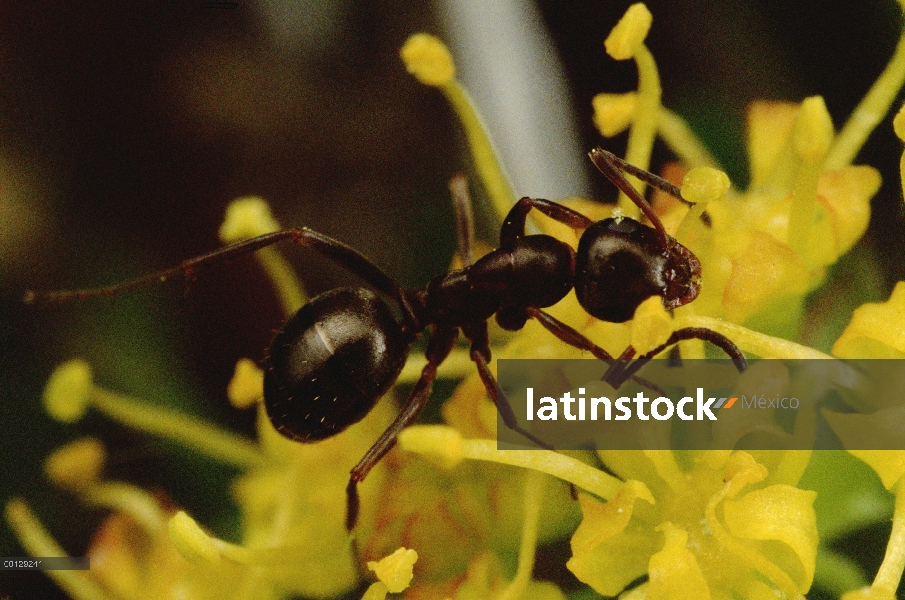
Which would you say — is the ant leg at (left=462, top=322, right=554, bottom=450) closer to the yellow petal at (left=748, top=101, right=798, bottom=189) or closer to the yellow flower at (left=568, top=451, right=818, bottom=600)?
the yellow flower at (left=568, top=451, right=818, bottom=600)

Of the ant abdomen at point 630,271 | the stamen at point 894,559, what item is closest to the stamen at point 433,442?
the ant abdomen at point 630,271

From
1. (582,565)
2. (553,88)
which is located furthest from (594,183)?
(582,565)

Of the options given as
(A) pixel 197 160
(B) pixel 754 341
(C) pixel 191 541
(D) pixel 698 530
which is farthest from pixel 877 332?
(A) pixel 197 160

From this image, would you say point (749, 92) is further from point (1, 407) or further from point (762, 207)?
point (1, 407)

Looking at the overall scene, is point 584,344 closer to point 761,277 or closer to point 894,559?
point 761,277

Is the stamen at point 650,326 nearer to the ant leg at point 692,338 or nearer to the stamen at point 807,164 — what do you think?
the ant leg at point 692,338

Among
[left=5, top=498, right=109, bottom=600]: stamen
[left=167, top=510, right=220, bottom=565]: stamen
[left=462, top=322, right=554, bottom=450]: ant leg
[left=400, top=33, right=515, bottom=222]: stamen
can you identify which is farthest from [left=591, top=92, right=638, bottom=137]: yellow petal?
[left=5, top=498, right=109, bottom=600]: stamen

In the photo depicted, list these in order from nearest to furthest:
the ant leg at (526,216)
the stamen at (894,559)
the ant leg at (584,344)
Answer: the stamen at (894,559), the ant leg at (584,344), the ant leg at (526,216)
